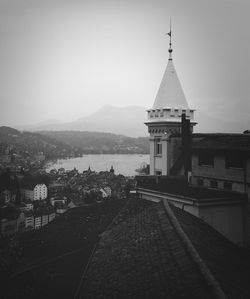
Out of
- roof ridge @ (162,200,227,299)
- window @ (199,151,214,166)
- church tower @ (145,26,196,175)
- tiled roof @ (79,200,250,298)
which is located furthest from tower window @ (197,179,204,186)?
roof ridge @ (162,200,227,299)

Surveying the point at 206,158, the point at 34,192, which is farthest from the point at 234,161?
the point at 34,192

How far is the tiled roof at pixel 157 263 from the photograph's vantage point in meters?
6.86

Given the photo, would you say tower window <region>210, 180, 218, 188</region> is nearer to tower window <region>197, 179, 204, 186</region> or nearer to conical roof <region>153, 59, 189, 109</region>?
tower window <region>197, 179, 204, 186</region>

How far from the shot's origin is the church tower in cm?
1917

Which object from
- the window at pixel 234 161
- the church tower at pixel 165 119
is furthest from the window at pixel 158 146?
the window at pixel 234 161

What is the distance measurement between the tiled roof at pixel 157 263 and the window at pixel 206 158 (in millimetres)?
4413

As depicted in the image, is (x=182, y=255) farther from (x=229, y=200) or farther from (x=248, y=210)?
(x=248, y=210)

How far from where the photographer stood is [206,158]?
53.7 ft

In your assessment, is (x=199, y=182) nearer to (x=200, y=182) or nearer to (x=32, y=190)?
(x=200, y=182)

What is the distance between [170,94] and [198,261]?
13.6 m

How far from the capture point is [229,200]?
13.1 meters

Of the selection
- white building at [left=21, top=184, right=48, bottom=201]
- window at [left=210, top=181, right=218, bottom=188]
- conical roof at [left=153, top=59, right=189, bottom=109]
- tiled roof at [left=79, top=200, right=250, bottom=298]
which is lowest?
white building at [left=21, top=184, right=48, bottom=201]

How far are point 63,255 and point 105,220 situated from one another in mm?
5471

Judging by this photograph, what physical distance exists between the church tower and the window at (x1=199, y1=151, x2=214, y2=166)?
2.59 meters
